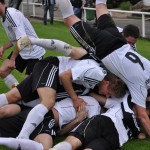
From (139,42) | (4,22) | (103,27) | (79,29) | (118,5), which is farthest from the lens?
(118,5)

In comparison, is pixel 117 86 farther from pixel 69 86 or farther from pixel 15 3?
pixel 15 3

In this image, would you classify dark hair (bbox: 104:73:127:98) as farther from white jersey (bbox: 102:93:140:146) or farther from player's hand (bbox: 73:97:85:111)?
player's hand (bbox: 73:97:85:111)

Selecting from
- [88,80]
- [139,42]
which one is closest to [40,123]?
[88,80]

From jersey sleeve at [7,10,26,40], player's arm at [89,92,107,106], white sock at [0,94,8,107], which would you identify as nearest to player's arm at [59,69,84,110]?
player's arm at [89,92,107,106]

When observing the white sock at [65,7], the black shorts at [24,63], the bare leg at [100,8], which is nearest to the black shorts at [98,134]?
the white sock at [65,7]

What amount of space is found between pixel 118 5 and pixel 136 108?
74.9ft

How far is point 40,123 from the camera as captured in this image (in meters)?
4.72

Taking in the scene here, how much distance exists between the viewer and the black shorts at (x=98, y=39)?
5.22 meters

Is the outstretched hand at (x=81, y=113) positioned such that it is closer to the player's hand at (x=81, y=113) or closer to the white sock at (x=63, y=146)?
the player's hand at (x=81, y=113)

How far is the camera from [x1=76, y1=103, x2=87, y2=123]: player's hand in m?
4.87

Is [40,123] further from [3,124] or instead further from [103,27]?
[103,27]

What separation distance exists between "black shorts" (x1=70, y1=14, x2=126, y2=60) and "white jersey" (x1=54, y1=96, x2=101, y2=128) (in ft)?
1.71

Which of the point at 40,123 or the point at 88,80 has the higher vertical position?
the point at 88,80

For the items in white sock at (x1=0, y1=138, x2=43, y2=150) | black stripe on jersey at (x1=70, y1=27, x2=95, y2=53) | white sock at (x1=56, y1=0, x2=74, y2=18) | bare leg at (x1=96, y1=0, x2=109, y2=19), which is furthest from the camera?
bare leg at (x1=96, y1=0, x2=109, y2=19)
